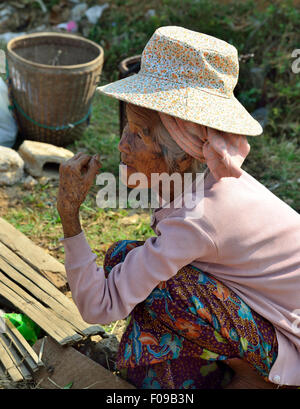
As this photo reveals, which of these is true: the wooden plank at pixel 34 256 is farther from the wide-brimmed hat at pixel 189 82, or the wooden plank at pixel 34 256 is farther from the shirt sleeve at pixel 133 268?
the wide-brimmed hat at pixel 189 82

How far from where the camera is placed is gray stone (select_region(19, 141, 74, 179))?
3.88 metres

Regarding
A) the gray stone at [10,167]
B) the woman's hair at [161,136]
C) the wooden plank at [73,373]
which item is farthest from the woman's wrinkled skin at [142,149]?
the gray stone at [10,167]

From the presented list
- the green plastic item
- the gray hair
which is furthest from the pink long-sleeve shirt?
the green plastic item

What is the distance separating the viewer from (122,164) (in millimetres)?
1929

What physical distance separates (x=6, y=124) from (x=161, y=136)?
2755 millimetres

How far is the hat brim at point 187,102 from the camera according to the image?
1655 mm

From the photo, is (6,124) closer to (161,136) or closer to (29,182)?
(29,182)

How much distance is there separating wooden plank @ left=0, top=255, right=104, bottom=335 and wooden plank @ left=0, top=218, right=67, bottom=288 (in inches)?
2.4

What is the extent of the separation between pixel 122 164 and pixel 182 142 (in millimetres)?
285

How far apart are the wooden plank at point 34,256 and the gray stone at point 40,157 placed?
99cm

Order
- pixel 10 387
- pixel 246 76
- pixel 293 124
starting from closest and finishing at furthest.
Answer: pixel 10 387 < pixel 293 124 < pixel 246 76

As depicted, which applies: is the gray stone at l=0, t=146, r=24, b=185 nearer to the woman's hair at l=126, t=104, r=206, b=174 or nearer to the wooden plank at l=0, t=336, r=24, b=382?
the wooden plank at l=0, t=336, r=24, b=382
